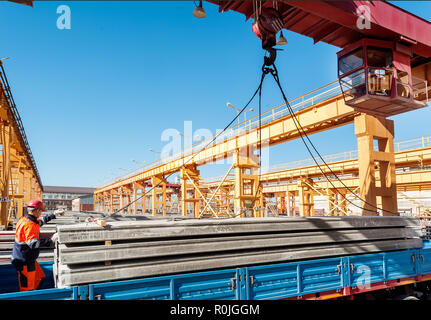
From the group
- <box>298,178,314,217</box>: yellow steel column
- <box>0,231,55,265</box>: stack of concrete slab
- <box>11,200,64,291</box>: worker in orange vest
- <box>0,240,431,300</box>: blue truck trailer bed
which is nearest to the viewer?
<box>0,240,431,300</box>: blue truck trailer bed

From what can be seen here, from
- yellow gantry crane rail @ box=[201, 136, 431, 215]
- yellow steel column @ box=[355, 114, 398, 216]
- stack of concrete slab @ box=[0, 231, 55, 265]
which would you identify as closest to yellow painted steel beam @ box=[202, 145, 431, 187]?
yellow gantry crane rail @ box=[201, 136, 431, 215]

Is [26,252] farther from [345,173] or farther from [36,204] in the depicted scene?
[345,173]

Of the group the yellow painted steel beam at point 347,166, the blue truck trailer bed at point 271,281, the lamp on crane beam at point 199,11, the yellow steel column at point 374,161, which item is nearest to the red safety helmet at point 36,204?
the blue truck trailer bed at point 271,281

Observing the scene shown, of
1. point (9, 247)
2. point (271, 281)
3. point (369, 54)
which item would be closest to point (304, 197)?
point (369, 54)

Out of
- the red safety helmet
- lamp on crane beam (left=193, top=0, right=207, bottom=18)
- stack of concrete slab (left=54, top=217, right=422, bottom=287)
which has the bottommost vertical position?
stack of concrete slab (left=54, top=217, right=422, bottom=287)

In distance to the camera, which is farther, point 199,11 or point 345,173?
point 345,173

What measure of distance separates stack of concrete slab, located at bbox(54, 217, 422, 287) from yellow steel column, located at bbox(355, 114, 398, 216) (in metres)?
3.96

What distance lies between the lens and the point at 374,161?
10.4 meters

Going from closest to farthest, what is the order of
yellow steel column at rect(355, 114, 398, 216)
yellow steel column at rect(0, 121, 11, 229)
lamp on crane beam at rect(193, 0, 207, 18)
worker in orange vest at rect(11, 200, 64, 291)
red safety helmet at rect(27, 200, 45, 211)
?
1. worker in orange vest at rect(11, 200, 64, 291)
2. red safety helmet at rect(27, 200, 45, 211)
3. lamp on crane beam at rect(193, 0, 207, 18)
4. yellow steel column at rect(355, 114, 398, 216)
5. yellow steel column at rect(0, 121, 11, 229)

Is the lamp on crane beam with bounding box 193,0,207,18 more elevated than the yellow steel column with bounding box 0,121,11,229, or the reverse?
the lamp on crane beam with bounding box 193,0,207,18

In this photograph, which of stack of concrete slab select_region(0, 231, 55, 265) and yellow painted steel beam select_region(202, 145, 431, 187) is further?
yellow painted steel beam select_region(202, 145, 431, 187)

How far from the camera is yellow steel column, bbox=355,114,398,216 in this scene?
31.9 ft

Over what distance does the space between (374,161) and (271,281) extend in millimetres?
7592

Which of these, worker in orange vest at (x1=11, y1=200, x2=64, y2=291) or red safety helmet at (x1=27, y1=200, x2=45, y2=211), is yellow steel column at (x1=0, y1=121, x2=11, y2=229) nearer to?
red safety helmet at (x1=27, y1=200, x2=45, y2=211)
